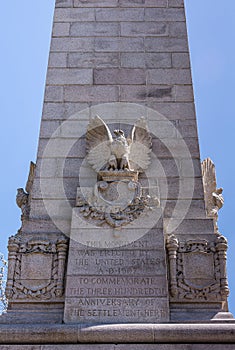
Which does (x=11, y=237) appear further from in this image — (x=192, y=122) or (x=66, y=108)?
(x=192, y=122)

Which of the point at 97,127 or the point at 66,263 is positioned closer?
the point at 66,263

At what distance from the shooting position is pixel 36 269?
857cm

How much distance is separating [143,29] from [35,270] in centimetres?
650

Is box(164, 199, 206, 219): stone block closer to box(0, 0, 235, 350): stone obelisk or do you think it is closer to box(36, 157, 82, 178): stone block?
box(0, 0, 235, 350): stone obelisk

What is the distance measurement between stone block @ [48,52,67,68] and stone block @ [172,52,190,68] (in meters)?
2.55

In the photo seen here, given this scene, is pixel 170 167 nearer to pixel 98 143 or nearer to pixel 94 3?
pixel 98 143

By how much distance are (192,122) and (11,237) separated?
4518 mm

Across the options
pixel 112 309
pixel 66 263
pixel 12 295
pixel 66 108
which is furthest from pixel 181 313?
pixel 66 108

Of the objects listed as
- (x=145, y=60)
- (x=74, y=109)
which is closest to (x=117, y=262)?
(x=74, y=109)

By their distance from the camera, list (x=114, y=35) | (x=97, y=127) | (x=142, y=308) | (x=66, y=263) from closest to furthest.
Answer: (x=142, y=308) < (x=66, y=263) < (x=97, y=127) < (x=114, y=35)

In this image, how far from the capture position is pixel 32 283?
8.46 m

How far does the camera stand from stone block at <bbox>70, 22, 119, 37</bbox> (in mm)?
Answer: 11750

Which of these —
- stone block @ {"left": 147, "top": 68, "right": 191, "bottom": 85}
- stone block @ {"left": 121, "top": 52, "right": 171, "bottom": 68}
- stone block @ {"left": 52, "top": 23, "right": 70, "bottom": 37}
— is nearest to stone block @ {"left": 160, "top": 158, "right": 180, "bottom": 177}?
stone block @ {"left": 147, "top": 68, "right": 191, "bottom": 85}

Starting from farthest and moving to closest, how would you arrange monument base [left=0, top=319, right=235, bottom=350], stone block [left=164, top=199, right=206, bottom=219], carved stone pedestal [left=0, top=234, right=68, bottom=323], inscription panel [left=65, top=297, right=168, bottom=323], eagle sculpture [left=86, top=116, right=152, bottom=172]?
eagle sculpture [left=86, top=116, right=152, bottom=172] → stone block [left=164, top=199, right=206, bottom=219] → carved stone pedestal [left=0, top=234, right=68, bottom=323] → inscription panel [left=65, top=297, right=168, bottom=323] → monument base [left=0, top=319, right=235, bottom=350]
